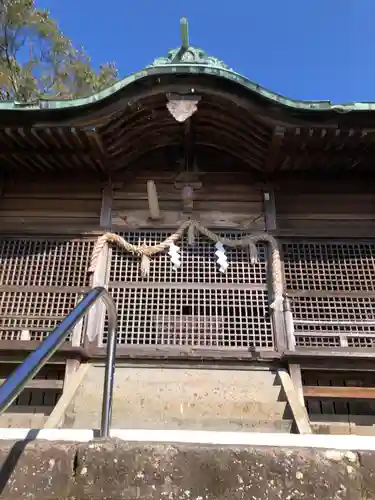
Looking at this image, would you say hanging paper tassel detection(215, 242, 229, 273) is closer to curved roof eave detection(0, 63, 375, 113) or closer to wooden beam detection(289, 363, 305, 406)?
wooden beam detection(289, 363, 305, 406)

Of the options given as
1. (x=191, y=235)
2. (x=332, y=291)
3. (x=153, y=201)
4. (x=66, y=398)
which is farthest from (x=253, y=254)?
(x=66, y=398)

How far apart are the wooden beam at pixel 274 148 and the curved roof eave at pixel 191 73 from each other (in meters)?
0.31

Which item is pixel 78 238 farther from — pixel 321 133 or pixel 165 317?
pixel 321 133

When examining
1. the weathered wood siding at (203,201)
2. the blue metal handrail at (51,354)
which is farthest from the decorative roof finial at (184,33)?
the blue metal handrail at (51,354)

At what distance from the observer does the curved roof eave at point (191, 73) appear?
5.39 m

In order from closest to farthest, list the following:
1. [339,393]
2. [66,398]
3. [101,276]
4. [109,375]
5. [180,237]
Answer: [109,375] < [66,398] < [339,393] < [101,276] < [180,237]

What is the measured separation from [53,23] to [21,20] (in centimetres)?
111

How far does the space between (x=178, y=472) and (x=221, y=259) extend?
4.04 m

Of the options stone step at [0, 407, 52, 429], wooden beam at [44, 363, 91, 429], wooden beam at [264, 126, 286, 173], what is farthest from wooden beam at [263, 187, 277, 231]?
stone step at [0, 407, 52, 429]

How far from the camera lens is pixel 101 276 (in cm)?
598

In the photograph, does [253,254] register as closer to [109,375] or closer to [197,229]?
[197,229]

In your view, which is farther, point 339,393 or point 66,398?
point 339,393

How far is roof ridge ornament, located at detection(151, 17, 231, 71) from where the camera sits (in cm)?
602

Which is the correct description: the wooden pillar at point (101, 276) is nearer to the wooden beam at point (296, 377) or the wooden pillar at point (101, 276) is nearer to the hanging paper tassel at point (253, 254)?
the hanging paper tassel at point (253, 254)
